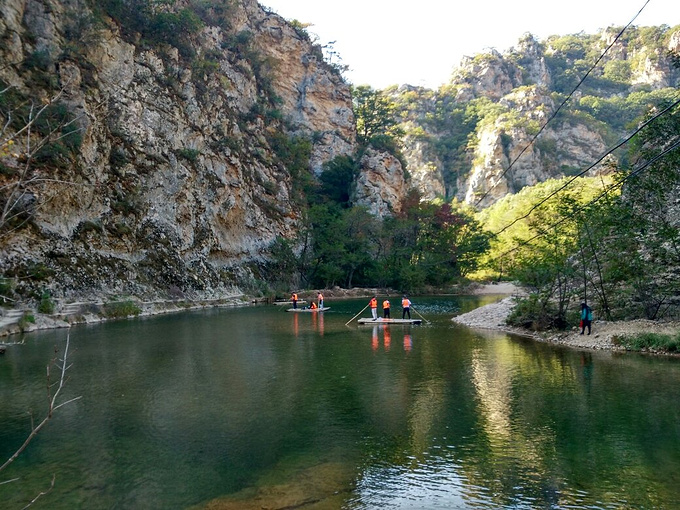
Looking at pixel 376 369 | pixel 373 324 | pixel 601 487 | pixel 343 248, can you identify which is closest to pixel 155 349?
pixel 376 369

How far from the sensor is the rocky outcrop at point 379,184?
2899 inches

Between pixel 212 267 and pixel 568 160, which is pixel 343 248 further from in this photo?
pixel 568 160

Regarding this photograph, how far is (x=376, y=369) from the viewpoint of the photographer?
15688 mm

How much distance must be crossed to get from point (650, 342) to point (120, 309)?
31.7 m

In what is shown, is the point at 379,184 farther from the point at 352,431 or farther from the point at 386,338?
the point at 352,431

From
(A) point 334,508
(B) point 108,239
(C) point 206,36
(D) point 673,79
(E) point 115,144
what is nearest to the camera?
(A) point 334,508

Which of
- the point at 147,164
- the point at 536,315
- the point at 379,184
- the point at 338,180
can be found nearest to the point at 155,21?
the point at 147,164

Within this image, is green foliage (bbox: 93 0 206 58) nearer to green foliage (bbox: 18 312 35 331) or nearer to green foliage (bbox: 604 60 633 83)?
green foliage (bbox: 18 312 35 331)

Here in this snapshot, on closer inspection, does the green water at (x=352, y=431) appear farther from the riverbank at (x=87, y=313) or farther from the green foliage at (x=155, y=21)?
the green foliage at (x=155, y=21)

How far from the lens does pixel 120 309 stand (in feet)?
113

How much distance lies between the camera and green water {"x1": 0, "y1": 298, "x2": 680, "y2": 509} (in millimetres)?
7179

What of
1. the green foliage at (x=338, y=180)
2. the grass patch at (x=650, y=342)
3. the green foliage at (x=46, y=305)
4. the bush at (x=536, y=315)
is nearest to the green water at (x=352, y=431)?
the grass patch at (x=650, y=342)

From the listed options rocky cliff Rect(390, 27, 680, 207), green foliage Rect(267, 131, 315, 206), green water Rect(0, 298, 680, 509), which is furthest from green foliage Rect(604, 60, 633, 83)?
green water Rect(0, 298, 680, 509)

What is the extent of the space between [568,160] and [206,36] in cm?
8781
